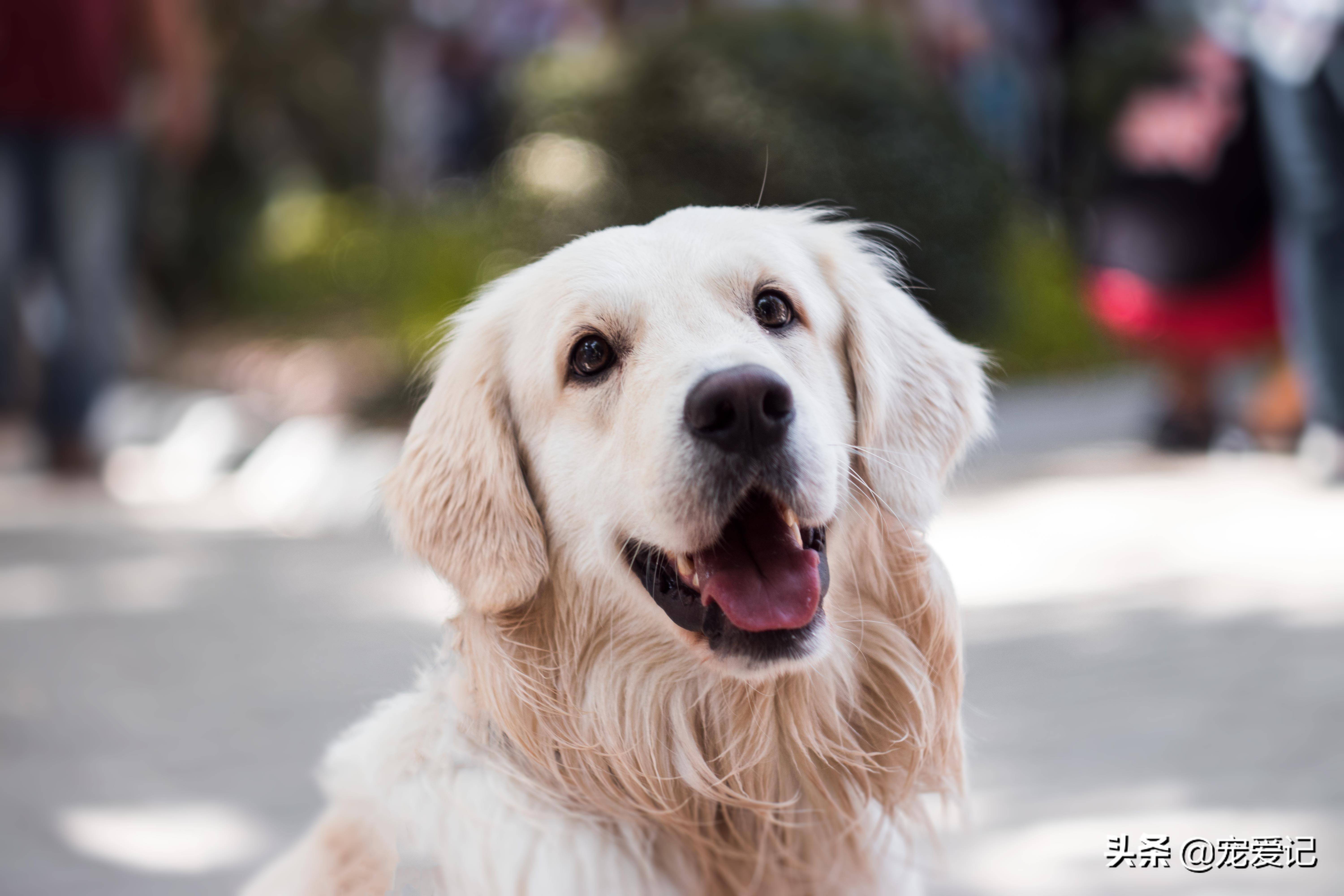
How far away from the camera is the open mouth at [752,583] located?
216cm

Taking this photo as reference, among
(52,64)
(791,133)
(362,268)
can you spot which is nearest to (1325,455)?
(791,133)

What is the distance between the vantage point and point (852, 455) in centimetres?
250

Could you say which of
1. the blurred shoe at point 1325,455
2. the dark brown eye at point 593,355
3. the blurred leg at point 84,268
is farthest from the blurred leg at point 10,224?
the blurred shoe at point 1325,455

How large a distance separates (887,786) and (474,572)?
0.88m

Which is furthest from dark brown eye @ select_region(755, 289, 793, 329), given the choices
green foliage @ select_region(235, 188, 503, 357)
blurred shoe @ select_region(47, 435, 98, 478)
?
green foliage @ select_region(235, 188, 503, 357)

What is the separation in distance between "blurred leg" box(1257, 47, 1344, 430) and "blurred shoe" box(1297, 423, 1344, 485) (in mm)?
72

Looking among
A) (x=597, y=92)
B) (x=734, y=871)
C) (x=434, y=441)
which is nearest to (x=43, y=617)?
(x=434, y=441)

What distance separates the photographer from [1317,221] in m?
5.89

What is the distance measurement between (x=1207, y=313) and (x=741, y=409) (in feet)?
18.3

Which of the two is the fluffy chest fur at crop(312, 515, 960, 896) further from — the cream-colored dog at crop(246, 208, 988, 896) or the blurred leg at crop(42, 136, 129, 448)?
the blurred leg at crop(42, 136, 129, 448)

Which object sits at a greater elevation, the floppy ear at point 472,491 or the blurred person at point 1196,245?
the blurred person at point 1196,245

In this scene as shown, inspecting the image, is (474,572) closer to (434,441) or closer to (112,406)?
(434,441)

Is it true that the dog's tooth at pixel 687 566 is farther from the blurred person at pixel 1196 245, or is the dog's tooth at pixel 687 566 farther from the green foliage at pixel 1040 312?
the green foliage at pixel 1040 312

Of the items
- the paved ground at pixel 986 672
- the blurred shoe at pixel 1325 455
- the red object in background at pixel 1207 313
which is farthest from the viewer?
the red object in background at pixel 1207 313
